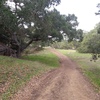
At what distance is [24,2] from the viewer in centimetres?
2509

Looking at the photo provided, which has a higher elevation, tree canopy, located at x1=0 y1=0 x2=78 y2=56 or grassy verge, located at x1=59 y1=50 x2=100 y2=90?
tree canopy, located at x1=0 y1=0 x2=78 y2=56

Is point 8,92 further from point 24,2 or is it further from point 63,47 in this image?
point 63,47

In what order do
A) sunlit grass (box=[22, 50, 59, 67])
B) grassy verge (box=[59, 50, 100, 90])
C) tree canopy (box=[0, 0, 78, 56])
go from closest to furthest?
1. grassy verge (box=[59, 50, 100, 90])
2. tree canopy (box=[0, 0, 78, 56])
3. sunlit grass (box=[22, 50, 59, 67])

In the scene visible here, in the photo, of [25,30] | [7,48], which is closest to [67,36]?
[25,30]

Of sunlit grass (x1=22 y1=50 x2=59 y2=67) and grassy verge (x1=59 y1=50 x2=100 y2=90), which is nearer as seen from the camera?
grassy verge (x1=59 y1=50 x2=100 y2=90)

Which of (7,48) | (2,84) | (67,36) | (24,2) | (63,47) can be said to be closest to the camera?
(2,84)

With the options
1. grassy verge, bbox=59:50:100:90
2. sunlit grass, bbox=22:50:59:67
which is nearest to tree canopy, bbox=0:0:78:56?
sunlit grass, bbox=22:50:59:67

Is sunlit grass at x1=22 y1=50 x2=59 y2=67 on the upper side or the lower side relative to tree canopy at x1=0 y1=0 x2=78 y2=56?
lower

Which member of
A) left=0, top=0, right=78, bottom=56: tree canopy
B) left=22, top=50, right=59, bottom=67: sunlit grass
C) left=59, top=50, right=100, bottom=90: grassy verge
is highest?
left=0, top=0, right=78, bottom=56: tree canopy

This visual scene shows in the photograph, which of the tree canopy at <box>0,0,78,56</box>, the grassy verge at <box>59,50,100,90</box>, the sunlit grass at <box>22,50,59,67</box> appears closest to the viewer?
the grassy verge at <box>59,50,100,90</box>

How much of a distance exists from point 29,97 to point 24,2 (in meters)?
17.2

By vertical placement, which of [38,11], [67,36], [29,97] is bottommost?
[29,97]

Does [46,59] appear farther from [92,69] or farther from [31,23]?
[92,69]

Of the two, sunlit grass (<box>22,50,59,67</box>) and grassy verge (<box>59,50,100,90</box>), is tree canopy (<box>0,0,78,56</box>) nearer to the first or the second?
sunlit grass (<box>22,50,59,67</box>)
